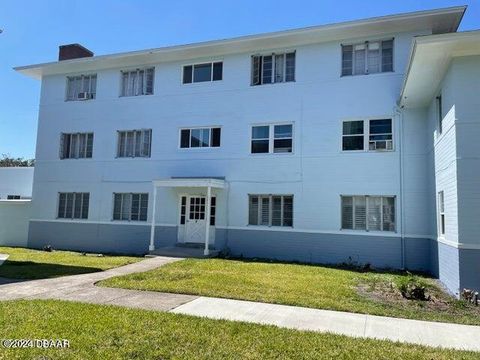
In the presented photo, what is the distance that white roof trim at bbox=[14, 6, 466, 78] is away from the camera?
1456 cm

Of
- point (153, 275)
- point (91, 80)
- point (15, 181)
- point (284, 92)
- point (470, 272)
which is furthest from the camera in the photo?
point (15, 181)

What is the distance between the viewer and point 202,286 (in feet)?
33.0

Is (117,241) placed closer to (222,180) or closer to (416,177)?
(222,180)

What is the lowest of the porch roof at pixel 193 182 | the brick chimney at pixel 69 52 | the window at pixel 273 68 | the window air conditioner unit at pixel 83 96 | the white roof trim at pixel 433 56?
the porch roof at pixel 193 182

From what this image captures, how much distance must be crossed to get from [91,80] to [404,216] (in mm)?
16249

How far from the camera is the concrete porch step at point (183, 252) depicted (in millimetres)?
16156

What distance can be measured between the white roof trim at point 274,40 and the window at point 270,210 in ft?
20.9

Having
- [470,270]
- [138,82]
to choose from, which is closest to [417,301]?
[470,270]

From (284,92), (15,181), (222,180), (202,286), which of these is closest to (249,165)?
(222,180)

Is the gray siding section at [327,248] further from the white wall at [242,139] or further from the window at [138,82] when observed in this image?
the window at [138,82]

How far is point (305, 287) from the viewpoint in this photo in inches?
402

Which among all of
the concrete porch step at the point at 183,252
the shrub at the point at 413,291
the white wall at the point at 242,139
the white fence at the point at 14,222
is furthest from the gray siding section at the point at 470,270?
the white fence at the point at 14,222

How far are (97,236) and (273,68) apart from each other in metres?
11.4

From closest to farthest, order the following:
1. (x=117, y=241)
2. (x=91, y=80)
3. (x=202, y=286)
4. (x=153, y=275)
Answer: (x=202, y=286)
(x=153, y=275)
(x=117, y=241)
(x=91, y=80)
